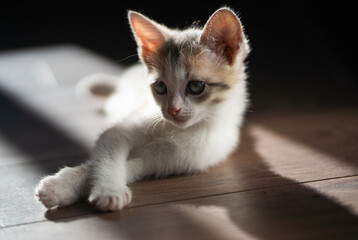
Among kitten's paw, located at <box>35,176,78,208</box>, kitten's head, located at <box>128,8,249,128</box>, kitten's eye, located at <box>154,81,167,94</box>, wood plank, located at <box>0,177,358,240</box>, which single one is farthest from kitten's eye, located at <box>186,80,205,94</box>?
kitten's paw, located at <box>35,176,78,208</box>

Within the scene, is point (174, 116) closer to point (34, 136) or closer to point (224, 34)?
point (224, 34)

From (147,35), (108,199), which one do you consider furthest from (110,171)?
(147,35)

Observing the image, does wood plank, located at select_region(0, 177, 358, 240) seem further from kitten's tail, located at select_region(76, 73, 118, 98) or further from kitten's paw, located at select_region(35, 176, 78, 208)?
kitten's tail, located at select_region(76, 73, 118, 98)

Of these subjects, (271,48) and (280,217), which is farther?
(271,48)

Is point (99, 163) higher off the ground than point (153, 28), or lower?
A: lower

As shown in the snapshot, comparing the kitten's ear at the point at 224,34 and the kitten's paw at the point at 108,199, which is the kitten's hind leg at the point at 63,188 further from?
the kitten's ear at the point at 224,34

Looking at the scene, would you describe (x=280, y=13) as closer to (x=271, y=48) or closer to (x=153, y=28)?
(x=271, y=48)

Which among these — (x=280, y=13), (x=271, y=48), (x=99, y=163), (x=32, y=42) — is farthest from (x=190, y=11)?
(x=99, y=163)
